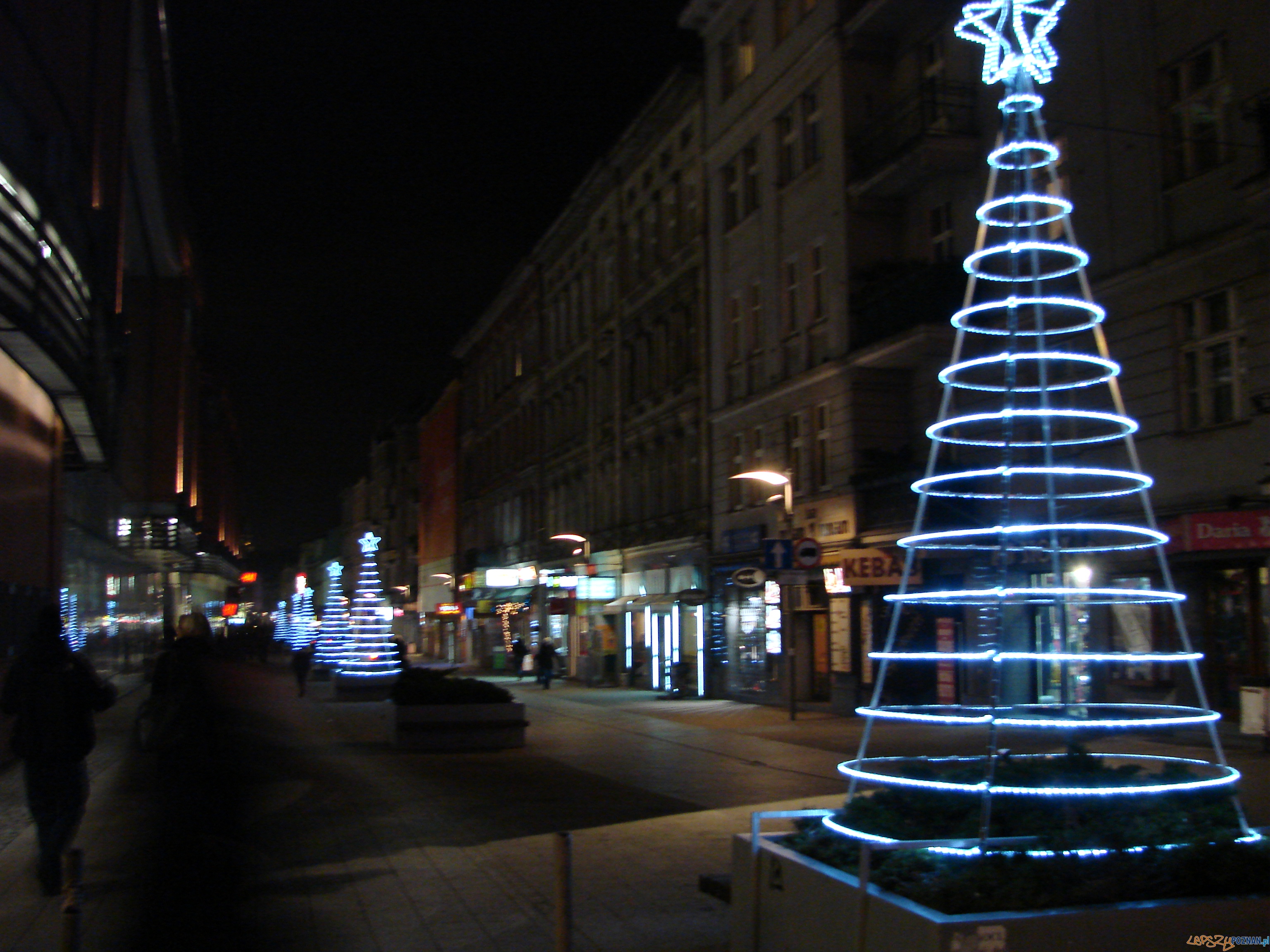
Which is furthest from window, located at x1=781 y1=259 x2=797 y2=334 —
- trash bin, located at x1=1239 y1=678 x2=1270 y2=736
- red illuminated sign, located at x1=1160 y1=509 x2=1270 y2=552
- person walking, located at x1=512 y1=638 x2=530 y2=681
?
person walking, located at x1=512 y1=638 x2=530 y2=681

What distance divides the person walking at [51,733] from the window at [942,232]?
19.0 metres

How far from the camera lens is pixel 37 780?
9.12 m

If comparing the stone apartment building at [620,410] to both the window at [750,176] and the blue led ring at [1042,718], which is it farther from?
the blue led ring at [1042,718]

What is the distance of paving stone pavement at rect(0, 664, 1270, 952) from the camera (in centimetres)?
808

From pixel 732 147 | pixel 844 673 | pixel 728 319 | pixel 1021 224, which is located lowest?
pixel 844 673

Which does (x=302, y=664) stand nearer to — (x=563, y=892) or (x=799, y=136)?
(x=799, y=136)

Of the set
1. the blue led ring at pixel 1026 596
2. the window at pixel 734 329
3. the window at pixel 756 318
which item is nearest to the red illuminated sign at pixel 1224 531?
the blue led ring at pixel 1026 596

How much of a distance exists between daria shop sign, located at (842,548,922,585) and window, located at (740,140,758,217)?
10.8 metres

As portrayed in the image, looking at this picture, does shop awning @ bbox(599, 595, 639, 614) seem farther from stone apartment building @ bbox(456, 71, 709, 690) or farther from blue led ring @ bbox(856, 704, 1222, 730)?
blue led ring @ bbox(856, 704, 1222, 730)

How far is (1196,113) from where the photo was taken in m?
18.0

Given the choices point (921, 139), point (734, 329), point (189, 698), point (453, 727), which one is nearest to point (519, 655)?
point (734, 329)

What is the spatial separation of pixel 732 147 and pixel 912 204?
8.26m

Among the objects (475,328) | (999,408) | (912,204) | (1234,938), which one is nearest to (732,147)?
(912,204)

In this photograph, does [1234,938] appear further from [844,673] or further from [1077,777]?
[844,673]
